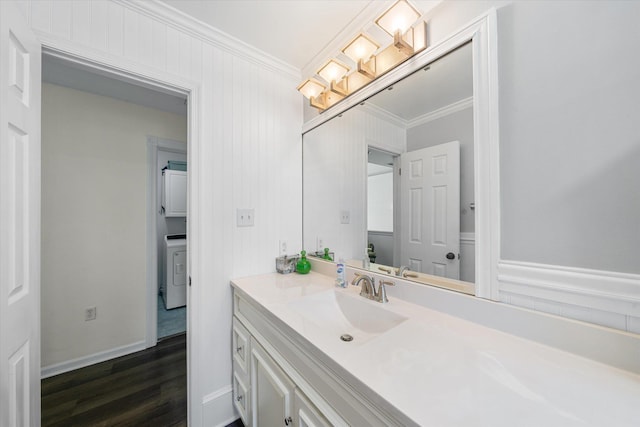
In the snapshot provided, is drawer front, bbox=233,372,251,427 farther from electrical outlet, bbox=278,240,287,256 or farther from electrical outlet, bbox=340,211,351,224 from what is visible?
electrical outlet, bbox=340,211,351,224

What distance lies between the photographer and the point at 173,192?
354cm

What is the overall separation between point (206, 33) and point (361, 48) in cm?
97

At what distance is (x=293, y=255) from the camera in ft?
6.01

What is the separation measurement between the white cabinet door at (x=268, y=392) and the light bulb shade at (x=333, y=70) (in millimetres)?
1598

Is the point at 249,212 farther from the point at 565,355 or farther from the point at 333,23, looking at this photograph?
the point at 565,355

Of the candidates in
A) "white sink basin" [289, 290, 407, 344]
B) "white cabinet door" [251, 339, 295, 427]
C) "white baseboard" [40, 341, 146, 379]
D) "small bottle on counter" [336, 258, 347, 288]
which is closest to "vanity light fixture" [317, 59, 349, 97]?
"small bottle on counter" [336, 258, 347, 288]

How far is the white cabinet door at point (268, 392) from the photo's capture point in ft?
2.95

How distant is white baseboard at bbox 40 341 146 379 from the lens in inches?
75.6

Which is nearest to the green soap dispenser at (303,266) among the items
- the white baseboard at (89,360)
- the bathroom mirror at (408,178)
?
the bathroom mirror at (408,178)

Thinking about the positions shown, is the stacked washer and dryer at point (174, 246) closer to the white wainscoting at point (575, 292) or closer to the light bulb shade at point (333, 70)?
the light bulb shade at point (333, 70)

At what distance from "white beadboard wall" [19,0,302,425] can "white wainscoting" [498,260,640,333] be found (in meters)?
1.36

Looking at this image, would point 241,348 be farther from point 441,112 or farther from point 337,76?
point 337,76

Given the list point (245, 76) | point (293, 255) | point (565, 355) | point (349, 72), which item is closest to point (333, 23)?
point (349, 72)

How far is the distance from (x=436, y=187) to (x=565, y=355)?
2.26ft
